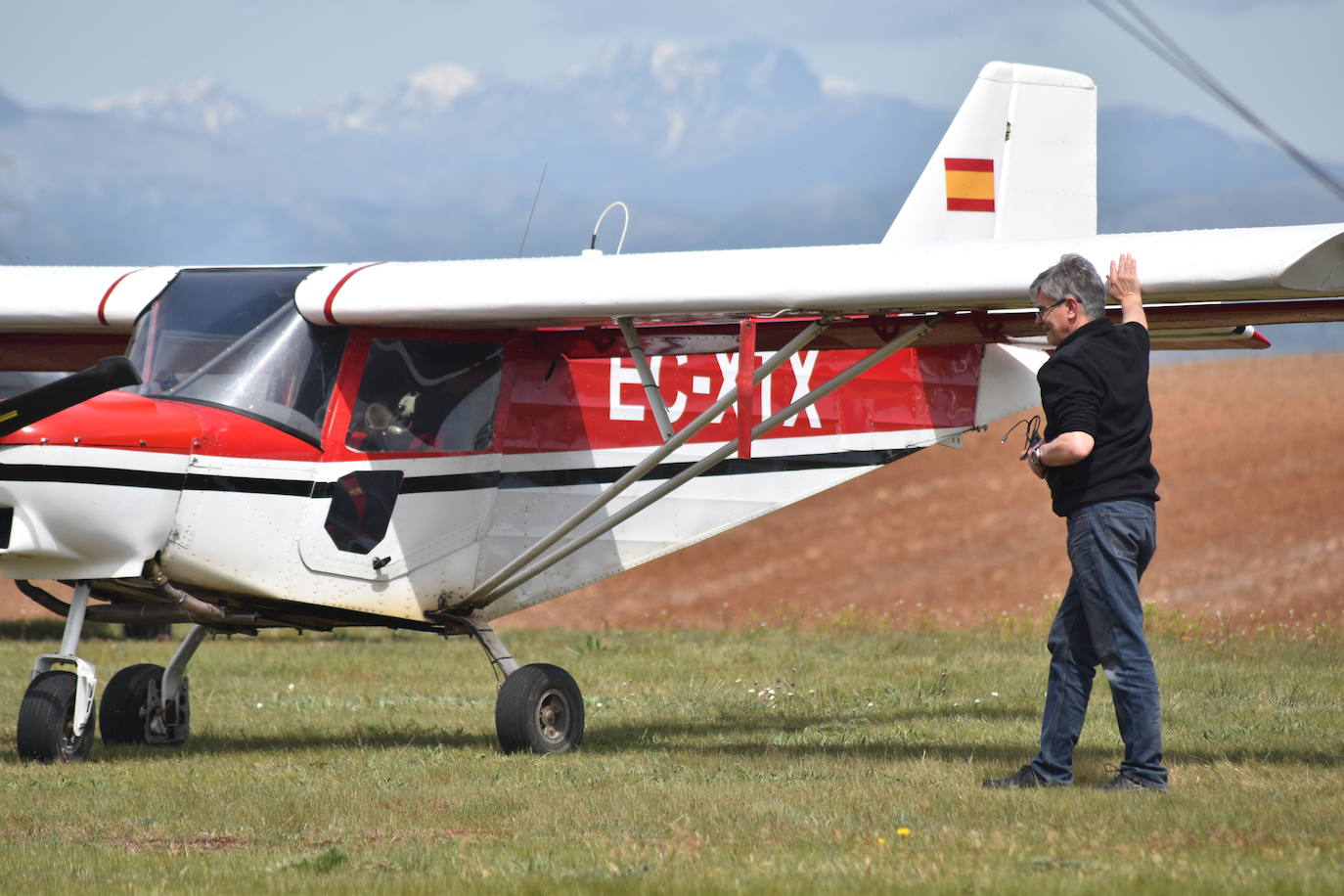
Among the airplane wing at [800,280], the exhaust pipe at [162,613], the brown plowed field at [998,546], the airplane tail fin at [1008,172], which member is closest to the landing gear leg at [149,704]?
the exhaust pipe at [162,613]

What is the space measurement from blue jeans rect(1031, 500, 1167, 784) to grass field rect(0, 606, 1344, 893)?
0.80 feet

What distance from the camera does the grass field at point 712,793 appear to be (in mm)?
5207

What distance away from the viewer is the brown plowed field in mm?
24453

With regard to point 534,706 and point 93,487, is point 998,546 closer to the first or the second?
point 534,706

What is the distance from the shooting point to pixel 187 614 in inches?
322

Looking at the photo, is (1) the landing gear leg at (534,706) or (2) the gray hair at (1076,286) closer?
(2) the gray hair at (1076,286)

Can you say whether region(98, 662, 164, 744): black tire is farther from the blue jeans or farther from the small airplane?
the blue jeans

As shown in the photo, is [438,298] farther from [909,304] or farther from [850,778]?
[850,778]

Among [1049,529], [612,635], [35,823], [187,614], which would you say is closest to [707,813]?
[35,823]

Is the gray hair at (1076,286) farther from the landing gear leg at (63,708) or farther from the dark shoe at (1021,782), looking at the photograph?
the landing gear leg at (63,708)

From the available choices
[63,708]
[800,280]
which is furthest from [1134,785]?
[63,708]

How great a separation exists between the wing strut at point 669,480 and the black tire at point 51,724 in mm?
2193

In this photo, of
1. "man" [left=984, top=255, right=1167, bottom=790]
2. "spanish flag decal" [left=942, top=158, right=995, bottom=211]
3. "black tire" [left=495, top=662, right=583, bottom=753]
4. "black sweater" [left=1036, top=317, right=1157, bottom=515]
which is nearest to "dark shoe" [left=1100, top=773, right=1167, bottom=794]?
"man" [left=984, top=255, right=1167, bottom=790]

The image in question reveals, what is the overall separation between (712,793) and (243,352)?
11.0ft
